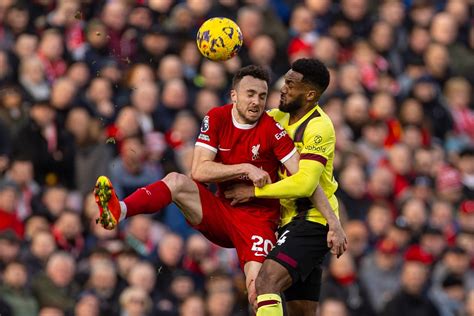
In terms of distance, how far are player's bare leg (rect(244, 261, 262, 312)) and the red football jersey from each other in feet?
2.17

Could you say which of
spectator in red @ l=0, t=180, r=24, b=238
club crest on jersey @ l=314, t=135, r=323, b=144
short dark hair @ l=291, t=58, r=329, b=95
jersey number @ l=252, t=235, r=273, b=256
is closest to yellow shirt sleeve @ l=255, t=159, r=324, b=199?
club crest on jersey @ l=314, t=135, r=323, b=144

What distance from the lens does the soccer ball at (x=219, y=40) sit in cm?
1252

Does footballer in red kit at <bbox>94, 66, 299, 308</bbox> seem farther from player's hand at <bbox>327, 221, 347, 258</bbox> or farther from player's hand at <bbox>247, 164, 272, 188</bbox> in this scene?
player's hand at <bbox>327, 221, 347, 258</bbox>

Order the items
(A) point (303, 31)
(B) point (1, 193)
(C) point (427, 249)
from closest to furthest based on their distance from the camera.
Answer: (B) point (1, 193)
(C) point (427, 249)
(A) point (303, 31)

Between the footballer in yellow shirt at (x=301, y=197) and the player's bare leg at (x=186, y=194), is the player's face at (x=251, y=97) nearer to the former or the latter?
the footballer in yellow shirt at (x=301, y=197)

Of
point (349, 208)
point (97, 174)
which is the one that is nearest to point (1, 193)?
point (97, 174)

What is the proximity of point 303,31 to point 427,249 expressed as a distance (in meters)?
3.42

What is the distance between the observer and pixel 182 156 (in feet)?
55.3

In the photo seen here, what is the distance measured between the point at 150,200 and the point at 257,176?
2.80 feet

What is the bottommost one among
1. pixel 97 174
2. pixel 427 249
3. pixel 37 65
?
pixel 427 249

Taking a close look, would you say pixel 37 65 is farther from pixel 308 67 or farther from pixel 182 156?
pixel 308 67

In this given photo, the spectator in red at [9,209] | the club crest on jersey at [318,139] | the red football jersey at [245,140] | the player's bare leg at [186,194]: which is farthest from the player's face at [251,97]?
the spectator in red at [9,209]

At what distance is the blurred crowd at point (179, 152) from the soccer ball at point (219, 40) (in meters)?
3.70

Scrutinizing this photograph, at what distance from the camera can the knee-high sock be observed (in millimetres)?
11883
